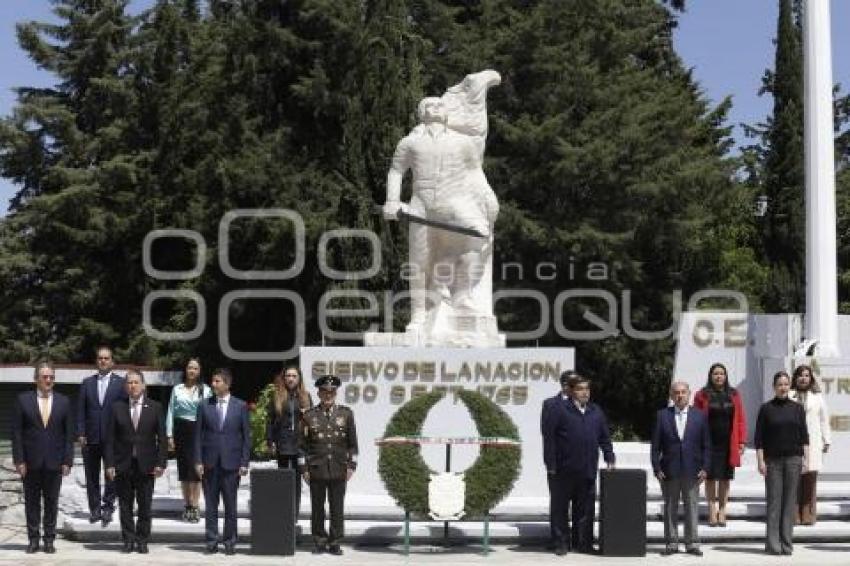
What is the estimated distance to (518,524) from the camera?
34.6ft

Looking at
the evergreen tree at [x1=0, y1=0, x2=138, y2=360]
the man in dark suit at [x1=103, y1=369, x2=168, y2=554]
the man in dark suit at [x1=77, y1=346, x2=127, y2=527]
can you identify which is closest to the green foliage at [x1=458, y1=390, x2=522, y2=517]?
the man in dark suit at [x1=103, y1=369, x2=168, y2=554]

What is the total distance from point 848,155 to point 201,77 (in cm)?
2037

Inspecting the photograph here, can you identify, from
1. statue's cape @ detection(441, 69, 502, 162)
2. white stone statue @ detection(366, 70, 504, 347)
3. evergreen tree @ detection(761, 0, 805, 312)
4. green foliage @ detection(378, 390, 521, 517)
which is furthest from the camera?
evergreen tree @ detection(761, 0, 805, 312)

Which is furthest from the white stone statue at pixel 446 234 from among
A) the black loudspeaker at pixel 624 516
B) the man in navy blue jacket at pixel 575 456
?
the black loudspeaker at pixel 624 516

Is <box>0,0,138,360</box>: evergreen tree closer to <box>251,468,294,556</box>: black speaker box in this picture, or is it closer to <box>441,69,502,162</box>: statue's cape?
<box>441,69,502,162</box>: statue's cape

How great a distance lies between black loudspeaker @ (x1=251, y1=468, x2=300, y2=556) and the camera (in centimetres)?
958

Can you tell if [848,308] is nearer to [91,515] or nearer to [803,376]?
[803,376]

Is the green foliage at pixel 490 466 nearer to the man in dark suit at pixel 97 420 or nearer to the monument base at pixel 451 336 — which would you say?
the monument base at pixel 451 336

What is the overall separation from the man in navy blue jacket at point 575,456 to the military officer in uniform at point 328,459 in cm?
163

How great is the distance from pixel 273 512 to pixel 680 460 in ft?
10.9

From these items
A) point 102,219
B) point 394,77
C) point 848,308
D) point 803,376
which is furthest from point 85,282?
point 803,376

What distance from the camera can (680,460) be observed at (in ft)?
31.8

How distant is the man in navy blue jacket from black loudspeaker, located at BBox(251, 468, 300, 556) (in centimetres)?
211

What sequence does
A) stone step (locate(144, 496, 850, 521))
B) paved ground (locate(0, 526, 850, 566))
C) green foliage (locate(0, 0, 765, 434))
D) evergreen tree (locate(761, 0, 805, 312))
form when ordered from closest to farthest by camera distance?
paved ground (locate(0, 526, 850, 566)) → stone step (locate(144, 496, 850, 521)) → green foliage (locate(0, 0, 765, 434)) → evergreen tree (locate(761, 0, 805, 312))
